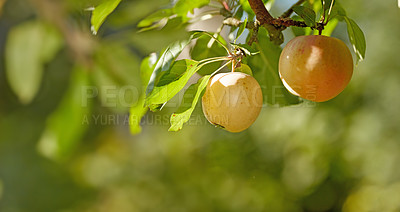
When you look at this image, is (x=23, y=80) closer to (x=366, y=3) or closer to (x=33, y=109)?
(x=366, y=3)

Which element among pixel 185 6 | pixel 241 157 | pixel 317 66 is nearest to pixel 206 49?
pixel 185 6

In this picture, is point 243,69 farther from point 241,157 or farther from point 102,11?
point 241,157

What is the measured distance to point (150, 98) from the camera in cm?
37

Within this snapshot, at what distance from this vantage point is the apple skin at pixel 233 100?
0.37m

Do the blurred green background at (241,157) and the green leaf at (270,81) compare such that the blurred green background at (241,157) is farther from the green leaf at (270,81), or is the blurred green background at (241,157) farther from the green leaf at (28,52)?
the green leaf at (270,81)

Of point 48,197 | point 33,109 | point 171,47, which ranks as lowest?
point 48,197

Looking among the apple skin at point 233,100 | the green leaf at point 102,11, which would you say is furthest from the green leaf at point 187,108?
the green leaf at point 102,11

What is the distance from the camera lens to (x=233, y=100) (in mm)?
379

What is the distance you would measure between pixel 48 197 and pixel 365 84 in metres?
1.66

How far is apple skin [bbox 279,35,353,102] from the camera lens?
13.9 inches

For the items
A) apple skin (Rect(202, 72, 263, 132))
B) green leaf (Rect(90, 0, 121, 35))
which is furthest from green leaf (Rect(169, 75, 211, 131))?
green leaf (Rect(90, 0, 121, 35))

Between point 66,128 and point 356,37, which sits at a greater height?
point 356,37

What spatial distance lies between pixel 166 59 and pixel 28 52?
201mm

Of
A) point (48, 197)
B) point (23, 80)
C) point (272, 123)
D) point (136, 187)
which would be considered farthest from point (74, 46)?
point (48, 197)
